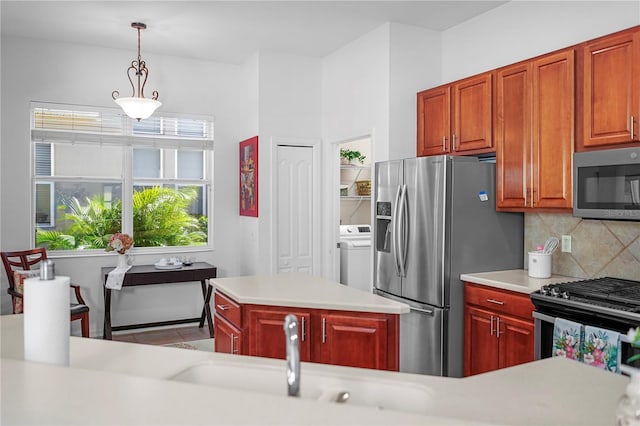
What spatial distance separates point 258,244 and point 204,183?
3.60ft

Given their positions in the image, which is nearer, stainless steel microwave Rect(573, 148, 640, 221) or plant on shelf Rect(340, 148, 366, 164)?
stainless steel microwave Rect(573, 148, 640, 221)

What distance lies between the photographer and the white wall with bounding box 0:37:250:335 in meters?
4.95

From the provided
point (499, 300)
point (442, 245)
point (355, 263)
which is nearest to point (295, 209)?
point (355, 263)

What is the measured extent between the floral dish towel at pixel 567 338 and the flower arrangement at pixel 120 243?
407 centimetres

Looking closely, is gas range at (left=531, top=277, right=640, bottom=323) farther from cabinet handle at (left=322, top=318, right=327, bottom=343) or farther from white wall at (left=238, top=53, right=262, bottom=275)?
white wall at (left=238, top=53, right=262, bottom=275)

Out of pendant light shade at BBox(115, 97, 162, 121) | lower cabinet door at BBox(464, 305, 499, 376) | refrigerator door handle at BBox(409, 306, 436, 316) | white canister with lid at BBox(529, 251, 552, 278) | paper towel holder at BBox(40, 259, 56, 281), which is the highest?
pendant light shade at BBox(115, 97, 162, 121)

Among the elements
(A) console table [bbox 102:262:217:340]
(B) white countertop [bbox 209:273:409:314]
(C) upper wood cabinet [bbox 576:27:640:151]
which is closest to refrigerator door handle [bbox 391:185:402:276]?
(B) white countertop [bbox 209:273:409:314]

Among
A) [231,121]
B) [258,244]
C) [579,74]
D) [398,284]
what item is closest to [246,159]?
[231,121]

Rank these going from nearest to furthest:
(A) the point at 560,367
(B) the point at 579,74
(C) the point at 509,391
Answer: (C) the point at 509,391, (A) the point at 560,367, (B) the point at 579,74

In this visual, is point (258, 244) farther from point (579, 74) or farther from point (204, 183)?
point (579, 74)

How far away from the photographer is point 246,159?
5.74m

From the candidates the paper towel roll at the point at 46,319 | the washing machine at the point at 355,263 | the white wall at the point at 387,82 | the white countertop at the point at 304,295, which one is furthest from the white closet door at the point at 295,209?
the paper towel roll at the point at 46,319

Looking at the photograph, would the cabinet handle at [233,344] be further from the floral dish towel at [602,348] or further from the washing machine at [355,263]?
the washing machine at [355,263]

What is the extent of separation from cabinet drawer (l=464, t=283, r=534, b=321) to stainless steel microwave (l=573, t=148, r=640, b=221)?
0.63 meters
